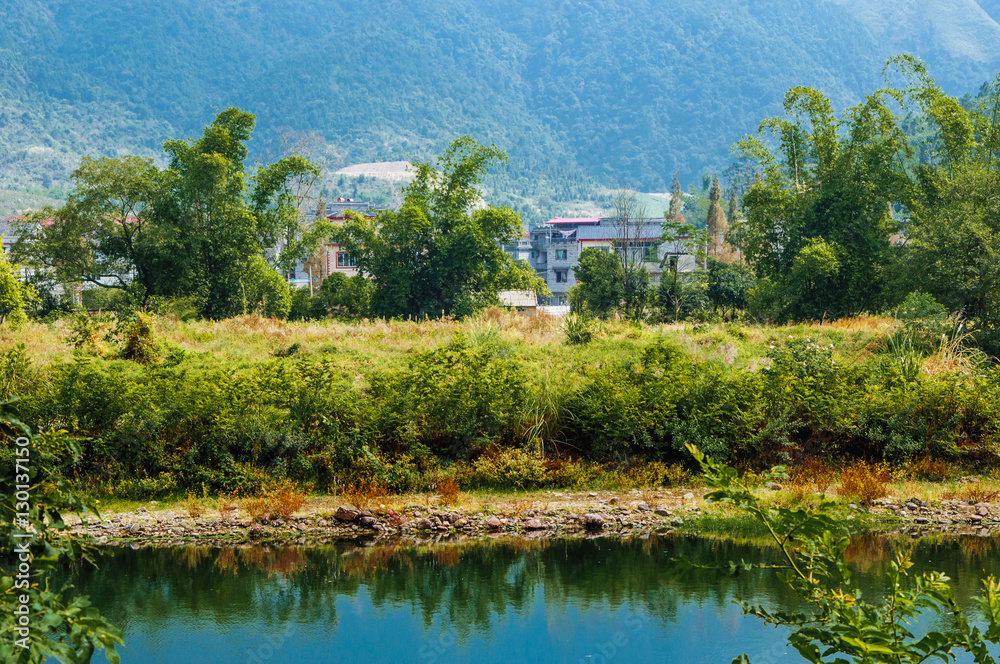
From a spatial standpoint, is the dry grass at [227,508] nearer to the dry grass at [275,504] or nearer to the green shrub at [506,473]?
the dry grass at [275,504]

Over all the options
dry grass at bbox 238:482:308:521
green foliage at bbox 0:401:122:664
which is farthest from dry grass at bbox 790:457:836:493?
green foliage at bbox 0:401:122:664

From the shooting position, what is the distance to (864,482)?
460 inches

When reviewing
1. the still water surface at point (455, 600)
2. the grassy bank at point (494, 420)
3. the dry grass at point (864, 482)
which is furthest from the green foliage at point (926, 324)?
the still water surface at point (455, 600)

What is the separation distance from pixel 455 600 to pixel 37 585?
6.22m

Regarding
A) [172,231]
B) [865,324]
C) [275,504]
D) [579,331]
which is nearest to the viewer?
[275,504]

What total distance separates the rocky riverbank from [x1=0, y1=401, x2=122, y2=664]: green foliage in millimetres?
7592

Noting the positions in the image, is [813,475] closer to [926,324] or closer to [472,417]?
[472,417]

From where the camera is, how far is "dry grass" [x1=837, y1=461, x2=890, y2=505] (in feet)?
37.6

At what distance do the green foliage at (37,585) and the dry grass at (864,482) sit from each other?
33.3ft

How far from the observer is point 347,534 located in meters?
10.8

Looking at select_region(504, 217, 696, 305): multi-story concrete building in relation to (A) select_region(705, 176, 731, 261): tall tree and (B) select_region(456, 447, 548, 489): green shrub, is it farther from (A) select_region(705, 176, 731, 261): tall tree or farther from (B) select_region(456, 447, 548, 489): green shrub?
(B) select_region(456, 447, 548, 489): green shrub

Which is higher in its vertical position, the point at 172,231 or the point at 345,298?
the point at 172,231

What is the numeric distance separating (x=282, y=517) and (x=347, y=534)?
2.70 ft

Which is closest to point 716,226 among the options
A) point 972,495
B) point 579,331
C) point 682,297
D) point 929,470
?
point 682,297
